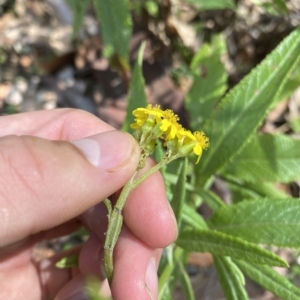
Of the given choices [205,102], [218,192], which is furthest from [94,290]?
[218,192]

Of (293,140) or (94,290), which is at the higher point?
(94,290)

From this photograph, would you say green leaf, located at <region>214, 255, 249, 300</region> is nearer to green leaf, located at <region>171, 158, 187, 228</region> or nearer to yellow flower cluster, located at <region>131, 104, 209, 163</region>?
green leaf, located at <region>171, 158, 187, 228</region>

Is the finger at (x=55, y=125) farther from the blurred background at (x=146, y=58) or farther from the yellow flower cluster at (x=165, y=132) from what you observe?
the blurred background at (x=146, y=58)

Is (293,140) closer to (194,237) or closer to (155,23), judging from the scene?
(194,237)

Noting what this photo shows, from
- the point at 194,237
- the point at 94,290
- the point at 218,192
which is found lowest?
the point at 218,192

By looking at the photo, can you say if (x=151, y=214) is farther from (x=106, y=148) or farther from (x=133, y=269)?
(x=106, y=148)

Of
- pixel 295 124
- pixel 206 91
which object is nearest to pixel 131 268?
pixel 206 91

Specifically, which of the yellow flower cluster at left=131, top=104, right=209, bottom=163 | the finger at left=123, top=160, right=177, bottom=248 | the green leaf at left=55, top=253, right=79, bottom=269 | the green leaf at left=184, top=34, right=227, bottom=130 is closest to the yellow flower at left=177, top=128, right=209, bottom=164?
the yellow flower cluster at left=131, top=104, right=209, bottom=163
